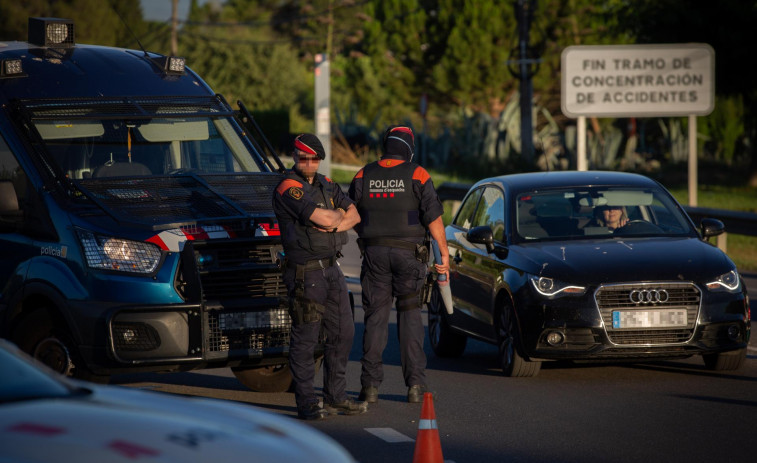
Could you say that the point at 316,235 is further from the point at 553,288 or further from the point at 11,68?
the point at 11,68

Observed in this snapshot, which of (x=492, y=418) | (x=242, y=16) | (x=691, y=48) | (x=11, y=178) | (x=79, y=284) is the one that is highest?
(x=242, y=16)

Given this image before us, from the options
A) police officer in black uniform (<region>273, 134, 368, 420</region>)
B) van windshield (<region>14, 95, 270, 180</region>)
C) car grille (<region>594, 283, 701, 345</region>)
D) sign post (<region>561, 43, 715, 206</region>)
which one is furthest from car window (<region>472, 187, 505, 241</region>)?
sign post (<region>561, 43, 715, 206</region>)

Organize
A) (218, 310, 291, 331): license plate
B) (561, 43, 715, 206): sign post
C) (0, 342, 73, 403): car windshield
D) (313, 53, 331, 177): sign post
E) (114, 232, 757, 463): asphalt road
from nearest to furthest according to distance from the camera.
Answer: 1. (0, 342, 73, 403): car windshield
2. (114, 232, 757, 463): asphalt road
3. (218, 310, 291, 331): license plate
4. (561, 43, 715, 206): sign post
5. (313, 53, 331, 177): sign post

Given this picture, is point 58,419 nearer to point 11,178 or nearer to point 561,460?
point 561,460

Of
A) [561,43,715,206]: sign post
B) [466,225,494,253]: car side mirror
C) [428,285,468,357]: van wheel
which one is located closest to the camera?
[466,225,494,253]: car side mirror

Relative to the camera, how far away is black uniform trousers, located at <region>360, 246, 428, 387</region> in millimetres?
9141

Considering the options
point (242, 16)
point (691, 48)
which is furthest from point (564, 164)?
point (242, 16)

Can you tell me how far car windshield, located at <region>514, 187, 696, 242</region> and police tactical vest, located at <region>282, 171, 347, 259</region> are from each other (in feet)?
8.07

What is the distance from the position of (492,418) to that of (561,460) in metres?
1.35

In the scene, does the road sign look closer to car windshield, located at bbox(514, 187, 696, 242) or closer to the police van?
car windshield, located at bbox(514, 187, 696, 242)

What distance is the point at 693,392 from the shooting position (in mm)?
9492

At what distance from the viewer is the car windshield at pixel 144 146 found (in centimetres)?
936

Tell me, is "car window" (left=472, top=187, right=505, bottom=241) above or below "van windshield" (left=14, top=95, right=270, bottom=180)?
below

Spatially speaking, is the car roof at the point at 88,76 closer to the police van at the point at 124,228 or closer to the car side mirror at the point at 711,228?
the police van at the point at 124,228
